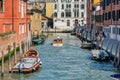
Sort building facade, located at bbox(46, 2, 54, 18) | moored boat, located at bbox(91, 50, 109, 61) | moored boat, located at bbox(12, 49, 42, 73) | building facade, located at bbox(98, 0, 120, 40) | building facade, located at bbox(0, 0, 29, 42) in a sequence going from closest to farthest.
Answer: moored boat, located at bbox(12, 49, 42, 73) → moored boat, located at bbox(91, 50, 109, 61) → building facade, located at bbox(0, 0, 29, 42) → building facade, located at bbox(98, 0, 120, 40) → building facade, located at bbox(46, 2, 54, 18)

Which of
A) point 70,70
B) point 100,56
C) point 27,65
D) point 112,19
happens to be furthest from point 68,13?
point 27,65

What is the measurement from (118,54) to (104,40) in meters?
22.1

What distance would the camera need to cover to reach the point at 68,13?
164000mm

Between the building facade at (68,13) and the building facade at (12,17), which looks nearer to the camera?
the building facade at (12,17)

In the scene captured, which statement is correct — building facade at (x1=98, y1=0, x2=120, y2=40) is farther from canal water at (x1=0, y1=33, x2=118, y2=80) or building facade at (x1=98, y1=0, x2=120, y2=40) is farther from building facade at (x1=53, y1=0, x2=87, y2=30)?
building facade at (x1=53, y1=0, x2=87, y2=30)

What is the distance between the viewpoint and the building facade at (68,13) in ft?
531

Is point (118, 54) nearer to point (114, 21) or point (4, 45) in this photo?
point (4, 45)

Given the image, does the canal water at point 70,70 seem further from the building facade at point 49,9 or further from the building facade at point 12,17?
the building facade at point 49,9

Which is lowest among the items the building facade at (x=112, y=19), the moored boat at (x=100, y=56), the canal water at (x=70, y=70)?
the canal water at (x=70, y=70)

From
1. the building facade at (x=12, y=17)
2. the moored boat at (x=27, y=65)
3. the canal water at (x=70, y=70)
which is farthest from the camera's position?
the building facade at (x=12, y=17)

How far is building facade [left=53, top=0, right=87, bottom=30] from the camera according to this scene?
161875 mm

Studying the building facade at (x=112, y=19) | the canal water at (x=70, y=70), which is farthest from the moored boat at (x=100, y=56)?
the building facade at (x=112, y=19)

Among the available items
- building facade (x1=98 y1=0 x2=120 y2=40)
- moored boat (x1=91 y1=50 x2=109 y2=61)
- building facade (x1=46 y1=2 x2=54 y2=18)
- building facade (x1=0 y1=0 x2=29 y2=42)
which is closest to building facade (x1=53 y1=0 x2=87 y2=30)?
building facade (x1=46 y1=2 x2=54 y2=18)

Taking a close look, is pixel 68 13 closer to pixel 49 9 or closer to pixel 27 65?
pixel 49 9
